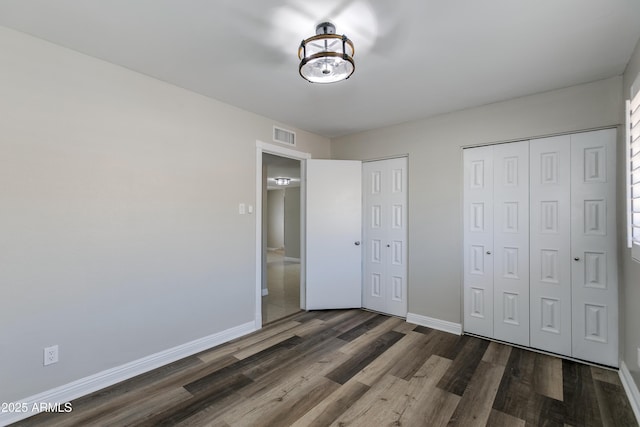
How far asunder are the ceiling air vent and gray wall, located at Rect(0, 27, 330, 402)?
61cm

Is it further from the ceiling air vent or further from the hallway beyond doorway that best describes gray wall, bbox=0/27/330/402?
the hallway beyond doorway

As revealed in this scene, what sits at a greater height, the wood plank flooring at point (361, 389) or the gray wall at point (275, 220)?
the gray wall at point (275, 220)

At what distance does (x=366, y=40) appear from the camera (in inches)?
75.2

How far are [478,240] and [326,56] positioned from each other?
8.22 ft

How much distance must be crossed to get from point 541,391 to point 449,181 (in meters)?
2.04

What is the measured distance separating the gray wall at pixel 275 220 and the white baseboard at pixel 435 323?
27.4 ft

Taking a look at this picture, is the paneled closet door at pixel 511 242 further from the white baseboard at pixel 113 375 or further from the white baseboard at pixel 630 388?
the white baseboard at pixel 113 375

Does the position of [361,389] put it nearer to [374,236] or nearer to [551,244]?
[374,236]

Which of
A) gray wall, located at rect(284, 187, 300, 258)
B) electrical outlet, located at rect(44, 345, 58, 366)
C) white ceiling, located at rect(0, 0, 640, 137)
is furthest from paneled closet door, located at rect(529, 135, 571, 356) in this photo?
gray wall, located at rect(284, 187, 300, 258)

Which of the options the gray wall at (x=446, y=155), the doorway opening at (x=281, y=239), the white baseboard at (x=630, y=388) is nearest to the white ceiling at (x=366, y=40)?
the gray wall at (x=446, y=155)

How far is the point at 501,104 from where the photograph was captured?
2.92 meters

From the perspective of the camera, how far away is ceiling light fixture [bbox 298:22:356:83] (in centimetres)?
173

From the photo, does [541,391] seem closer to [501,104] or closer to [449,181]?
[449,181]

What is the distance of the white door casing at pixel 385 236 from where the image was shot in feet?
12.0
